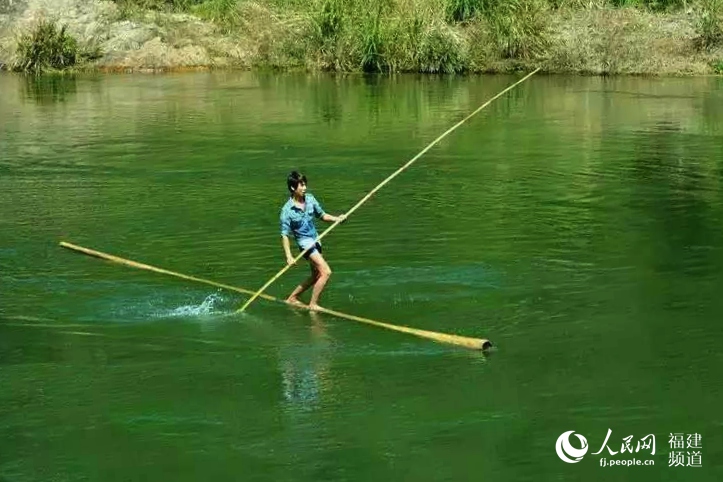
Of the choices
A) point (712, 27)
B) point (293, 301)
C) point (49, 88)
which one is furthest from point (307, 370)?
point (712, 27)

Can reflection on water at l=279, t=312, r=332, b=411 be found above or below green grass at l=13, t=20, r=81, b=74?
below

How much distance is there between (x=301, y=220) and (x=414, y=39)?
1166 inches

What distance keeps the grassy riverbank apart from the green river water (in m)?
15.0

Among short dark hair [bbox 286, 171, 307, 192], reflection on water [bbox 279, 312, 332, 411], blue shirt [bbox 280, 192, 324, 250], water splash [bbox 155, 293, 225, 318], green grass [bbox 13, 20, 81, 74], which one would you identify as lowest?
reflection on water [bbox 279, 312, 332, 411]

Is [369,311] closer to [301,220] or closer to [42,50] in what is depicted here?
[301,220]

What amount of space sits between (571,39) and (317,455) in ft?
112

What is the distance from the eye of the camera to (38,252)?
1594 centimetres

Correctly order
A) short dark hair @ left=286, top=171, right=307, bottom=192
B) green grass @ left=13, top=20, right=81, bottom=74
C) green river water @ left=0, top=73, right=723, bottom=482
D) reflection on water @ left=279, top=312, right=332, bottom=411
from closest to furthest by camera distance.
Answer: green river water @ left=0, top=73, right=723, bottom=482 → reflection on water @ left=279, top=312, right=332, bottom=411 → short dark hair @ left=286, top=171, right=307, bottom=192 → green grass @ left=13, top=20, right=81, bottom=74

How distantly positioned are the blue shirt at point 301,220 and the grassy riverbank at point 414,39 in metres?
29.0

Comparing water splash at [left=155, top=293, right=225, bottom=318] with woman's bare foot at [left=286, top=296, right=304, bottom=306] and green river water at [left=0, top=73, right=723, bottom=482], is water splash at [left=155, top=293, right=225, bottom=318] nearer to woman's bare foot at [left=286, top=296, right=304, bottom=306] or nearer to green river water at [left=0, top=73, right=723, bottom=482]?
green river water at [left=0, top=73, right=723, bottom=482]

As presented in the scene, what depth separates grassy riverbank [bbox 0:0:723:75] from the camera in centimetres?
4144

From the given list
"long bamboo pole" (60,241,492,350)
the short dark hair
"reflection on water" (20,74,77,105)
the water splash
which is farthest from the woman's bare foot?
"reflection on water" (20,74,77,105)

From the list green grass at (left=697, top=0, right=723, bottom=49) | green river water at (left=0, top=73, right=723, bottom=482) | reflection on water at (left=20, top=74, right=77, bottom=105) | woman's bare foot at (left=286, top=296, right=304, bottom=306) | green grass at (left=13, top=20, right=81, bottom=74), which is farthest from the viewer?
green grass at (left=13, top=20, right=81, bottom=74)

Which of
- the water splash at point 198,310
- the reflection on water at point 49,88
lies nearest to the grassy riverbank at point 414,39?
the reflection on water at point 49,88
